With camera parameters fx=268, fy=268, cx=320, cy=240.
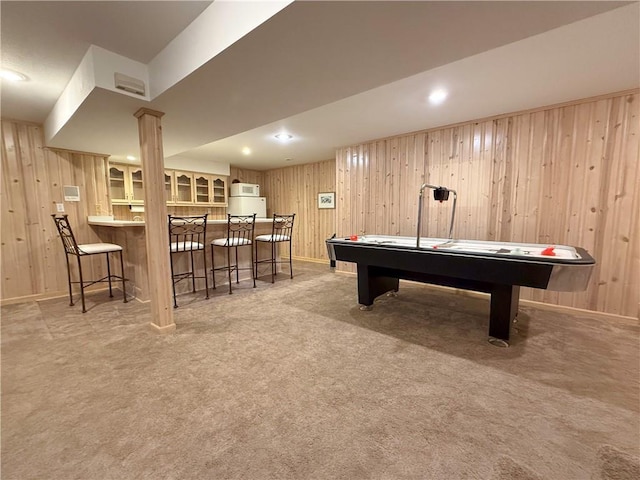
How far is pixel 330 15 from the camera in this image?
126cm

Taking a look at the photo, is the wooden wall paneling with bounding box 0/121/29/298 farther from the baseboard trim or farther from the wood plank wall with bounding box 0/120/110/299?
the baseboard trim

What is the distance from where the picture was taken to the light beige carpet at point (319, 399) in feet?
3.94

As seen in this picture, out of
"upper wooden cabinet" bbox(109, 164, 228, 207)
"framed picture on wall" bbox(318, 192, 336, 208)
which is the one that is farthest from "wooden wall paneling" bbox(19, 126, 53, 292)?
"framed picture on wall" bbox(318, 192, 336, 208)

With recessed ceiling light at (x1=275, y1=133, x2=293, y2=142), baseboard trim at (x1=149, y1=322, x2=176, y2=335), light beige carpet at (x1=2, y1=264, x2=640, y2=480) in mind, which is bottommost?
light beige carpet at (x1=2, y1=264, x2=640, y2=480)

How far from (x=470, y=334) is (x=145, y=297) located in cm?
373

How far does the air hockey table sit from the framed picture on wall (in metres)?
3.20

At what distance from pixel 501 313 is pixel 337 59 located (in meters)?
2.32

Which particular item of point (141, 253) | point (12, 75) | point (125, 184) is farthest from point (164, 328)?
point (125, 184)

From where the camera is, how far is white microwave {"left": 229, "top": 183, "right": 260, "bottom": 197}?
6.45m

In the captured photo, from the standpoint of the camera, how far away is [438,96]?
2783 millimetres

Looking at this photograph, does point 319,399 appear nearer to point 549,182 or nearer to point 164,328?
point 164,328

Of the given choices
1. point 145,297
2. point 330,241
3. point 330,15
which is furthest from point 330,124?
point 145,297

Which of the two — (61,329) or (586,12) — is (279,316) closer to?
(61,329)

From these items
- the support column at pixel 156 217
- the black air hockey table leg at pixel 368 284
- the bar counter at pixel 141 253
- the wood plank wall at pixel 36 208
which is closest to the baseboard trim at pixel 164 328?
the support column at pixel 156 217
